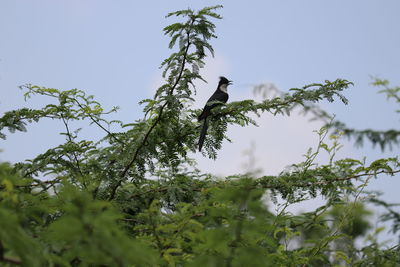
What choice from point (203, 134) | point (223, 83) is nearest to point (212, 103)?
point (203, 134)

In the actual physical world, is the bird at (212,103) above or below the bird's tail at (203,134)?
above

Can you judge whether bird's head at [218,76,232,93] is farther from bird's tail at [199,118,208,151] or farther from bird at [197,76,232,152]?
bird's tail at [199,118,208,151]

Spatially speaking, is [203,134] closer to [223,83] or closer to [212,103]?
[212,103]

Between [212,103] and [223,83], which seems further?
[223,83]

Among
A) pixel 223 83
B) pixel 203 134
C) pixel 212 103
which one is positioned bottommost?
pixel 203 134

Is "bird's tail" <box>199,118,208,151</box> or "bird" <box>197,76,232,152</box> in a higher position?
"bird" <box>197,76,232,152</box>

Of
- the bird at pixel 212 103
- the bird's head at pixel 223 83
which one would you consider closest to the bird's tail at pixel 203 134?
the bird at pixel 212 103

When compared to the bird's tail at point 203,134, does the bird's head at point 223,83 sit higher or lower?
higher

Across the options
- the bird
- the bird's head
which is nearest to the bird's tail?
the bird

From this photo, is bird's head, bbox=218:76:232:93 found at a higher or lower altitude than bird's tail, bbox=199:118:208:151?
higher

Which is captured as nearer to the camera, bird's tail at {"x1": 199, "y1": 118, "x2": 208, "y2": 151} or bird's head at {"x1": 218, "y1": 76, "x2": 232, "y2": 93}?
bird's tail at {"x1": 199, "y1": 118, "x2": 208, "y2": 151}

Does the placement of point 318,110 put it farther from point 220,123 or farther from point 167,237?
point 220,123

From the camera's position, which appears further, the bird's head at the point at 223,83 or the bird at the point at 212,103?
the bird's head at the point at 223,83

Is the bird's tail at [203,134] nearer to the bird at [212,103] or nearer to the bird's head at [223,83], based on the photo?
the bird at [212,103]
